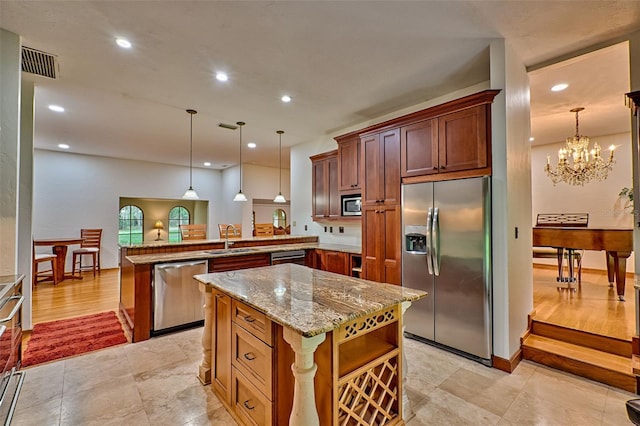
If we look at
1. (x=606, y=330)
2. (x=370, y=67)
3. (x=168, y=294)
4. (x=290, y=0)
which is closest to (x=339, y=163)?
(x=370, y=67)

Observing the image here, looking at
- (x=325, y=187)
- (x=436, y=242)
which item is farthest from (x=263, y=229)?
(x=436, y=242)

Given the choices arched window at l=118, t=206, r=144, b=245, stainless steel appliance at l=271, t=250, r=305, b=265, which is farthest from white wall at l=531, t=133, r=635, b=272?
arched window at l=118, t=206, r=144, b=245

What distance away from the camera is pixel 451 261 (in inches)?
110

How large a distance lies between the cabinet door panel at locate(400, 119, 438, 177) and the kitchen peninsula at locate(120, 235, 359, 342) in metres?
1.48

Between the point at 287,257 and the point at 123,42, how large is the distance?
3.14 m

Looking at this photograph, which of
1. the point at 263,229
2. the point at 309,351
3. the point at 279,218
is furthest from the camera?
the point at 279,218

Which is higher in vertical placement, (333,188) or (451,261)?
(333,188)

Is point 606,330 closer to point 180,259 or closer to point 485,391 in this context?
point 485,391

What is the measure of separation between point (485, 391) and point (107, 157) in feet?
28.5

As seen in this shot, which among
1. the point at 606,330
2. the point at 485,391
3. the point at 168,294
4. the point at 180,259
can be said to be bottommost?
the point at 485,391

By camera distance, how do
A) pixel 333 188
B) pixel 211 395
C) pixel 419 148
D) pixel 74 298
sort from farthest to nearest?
pixel 333 188 < pixel 74 298 < pixel 419 148 < pixel 211 395

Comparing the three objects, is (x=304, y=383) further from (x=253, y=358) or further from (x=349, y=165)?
(x=349, y=165)

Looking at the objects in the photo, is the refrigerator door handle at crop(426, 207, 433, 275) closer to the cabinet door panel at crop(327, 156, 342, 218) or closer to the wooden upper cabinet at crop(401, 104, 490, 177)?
the wooden upper cabinet at crop(401, 104, 490, 177)

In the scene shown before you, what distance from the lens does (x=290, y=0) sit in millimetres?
2035
